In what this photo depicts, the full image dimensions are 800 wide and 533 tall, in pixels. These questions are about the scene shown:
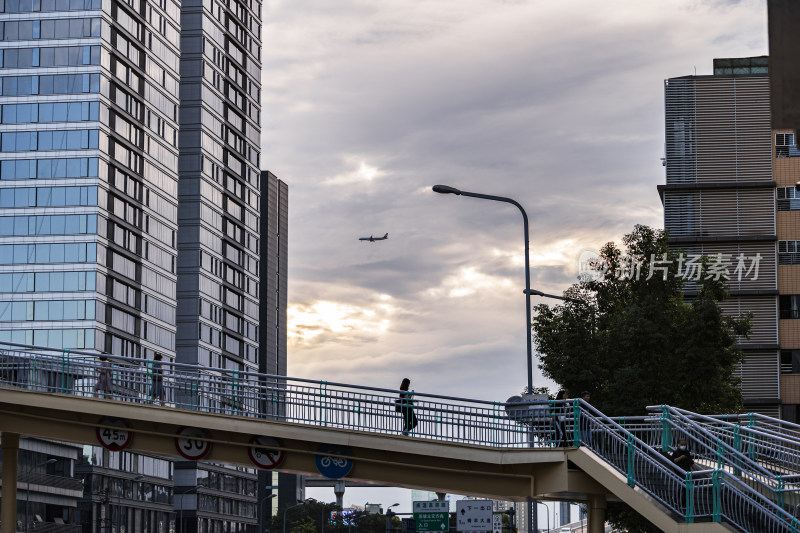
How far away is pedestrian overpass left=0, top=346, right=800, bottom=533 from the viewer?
96.7 feet

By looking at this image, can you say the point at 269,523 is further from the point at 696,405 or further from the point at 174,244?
the point at 696,405

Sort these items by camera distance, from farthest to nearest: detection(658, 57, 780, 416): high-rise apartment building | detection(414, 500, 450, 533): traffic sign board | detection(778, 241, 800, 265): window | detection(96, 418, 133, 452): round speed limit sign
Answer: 1. detection(778, 241, 800, 265): window
2. detection(658, 57, 780, 416): high-rise apartment building
3. detection(414, 500, 450, 533): traffic sign board
4. detection(96, 418, 133, 452): round speed limit sign

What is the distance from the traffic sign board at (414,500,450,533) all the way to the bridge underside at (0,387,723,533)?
1106 inches

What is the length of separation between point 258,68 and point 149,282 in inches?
1873

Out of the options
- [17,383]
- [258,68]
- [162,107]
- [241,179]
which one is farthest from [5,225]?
[17,383]

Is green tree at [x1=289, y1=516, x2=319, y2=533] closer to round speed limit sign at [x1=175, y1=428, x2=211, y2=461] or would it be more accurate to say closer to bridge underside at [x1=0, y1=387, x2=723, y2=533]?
bridge underside at [x1=0, y1=387, x2=723, y2=533]

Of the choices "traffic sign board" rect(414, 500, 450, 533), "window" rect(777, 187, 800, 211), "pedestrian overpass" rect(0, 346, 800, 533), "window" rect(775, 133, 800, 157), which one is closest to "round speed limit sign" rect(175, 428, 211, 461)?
"pedestrian overpass" rect(0, 346, 800, 533)

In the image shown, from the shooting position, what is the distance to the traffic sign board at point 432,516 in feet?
200

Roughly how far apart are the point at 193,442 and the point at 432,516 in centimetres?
3000

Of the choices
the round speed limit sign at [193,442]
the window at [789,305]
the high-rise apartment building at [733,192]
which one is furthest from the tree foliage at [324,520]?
the round speed limit sign at [193,442]

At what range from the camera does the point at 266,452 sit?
109 ft

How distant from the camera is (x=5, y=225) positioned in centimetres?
10838

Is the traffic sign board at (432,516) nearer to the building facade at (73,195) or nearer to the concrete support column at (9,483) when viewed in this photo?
the concrete support column at (9,483)

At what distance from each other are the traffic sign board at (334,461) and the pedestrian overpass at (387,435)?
0.06 meters
